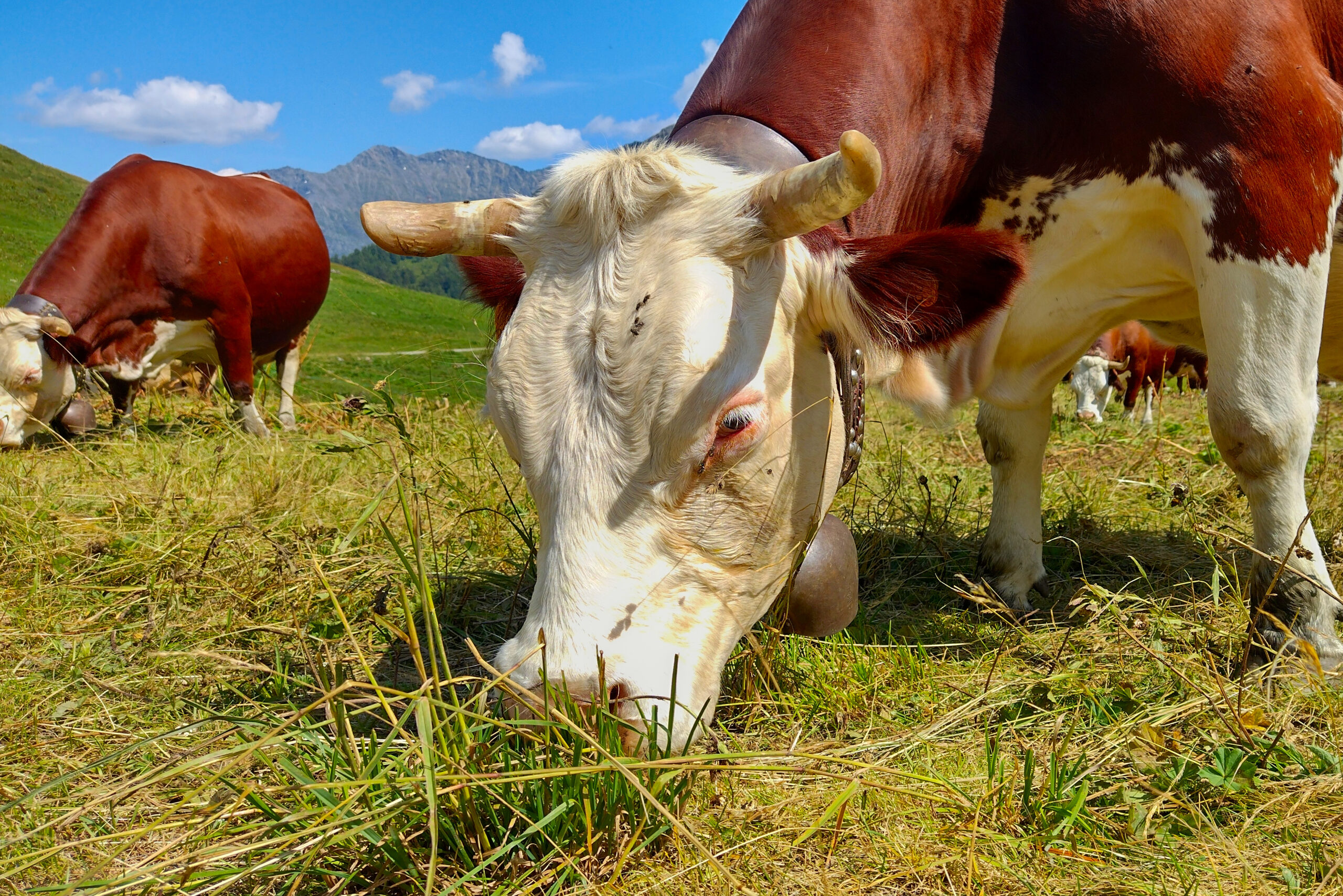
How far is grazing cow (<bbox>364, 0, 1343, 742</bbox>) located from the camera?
2.17 m

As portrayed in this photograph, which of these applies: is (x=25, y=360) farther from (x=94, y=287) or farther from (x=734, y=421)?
(x=734, y=421)

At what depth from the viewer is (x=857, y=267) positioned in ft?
7.72

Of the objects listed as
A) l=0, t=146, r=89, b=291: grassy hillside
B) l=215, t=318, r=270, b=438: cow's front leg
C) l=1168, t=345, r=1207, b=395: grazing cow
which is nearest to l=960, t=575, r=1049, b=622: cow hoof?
l=215, t=318, r=270, b=438: cow's front leg

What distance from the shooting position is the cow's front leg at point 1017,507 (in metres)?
3.91

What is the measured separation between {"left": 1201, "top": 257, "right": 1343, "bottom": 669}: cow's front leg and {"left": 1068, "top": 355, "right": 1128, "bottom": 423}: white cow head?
871cm

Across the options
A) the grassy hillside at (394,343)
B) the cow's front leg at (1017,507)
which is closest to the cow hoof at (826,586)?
the grassy hillside at (394,343)

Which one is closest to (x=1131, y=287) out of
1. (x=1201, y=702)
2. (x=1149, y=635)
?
(x=1149, y=635)

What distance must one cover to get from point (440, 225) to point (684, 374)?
1028mm

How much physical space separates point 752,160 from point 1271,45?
1.54m

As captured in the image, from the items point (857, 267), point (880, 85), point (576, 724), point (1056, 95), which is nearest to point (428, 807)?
point (576, 724)

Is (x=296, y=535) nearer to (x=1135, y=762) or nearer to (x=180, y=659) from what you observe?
(x=180, y=659)

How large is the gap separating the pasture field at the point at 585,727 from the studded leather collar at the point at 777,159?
25.4 inches

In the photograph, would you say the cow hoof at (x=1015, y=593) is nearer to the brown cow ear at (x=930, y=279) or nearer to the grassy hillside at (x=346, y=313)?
the brown cow ear at (x=930, y=279)

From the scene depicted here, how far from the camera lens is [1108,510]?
4.80m
